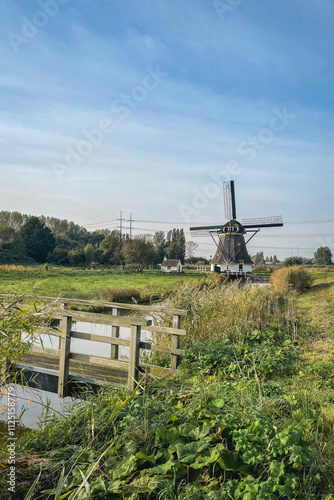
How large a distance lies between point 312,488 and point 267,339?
570 centimetres

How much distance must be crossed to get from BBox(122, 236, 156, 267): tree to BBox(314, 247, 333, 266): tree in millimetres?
28454

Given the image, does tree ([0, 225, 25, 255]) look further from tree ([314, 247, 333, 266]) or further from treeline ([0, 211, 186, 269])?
tree ([314, 247, 333, 266])

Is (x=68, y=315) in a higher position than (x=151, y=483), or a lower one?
higher

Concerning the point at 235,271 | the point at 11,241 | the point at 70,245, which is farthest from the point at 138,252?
the point at 11,241

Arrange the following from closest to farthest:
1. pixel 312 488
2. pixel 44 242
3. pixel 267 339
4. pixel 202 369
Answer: pixel 312 488 → pixel 202 369 → pixel 267 339 → pixel 44 242

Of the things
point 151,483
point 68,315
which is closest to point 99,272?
point 68,315

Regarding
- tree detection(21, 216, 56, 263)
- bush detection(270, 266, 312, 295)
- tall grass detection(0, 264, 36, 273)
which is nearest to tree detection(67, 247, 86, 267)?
tree detection(21, 216, 56, 263)

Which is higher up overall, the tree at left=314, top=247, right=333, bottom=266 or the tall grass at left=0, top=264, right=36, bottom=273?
the tree at left=314, top=247, right=333, bottom=266

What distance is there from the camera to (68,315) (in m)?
5.06

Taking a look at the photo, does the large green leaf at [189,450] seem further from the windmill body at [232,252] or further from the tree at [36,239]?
the windmill body at [232,252]

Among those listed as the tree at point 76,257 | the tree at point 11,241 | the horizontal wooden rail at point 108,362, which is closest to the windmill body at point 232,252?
the tree at point 76,257

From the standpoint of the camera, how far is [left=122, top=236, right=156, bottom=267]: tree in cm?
3556

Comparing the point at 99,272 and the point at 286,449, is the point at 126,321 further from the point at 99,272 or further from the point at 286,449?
the point at 99,272

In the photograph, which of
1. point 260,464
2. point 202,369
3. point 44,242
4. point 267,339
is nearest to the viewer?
point 260,464
